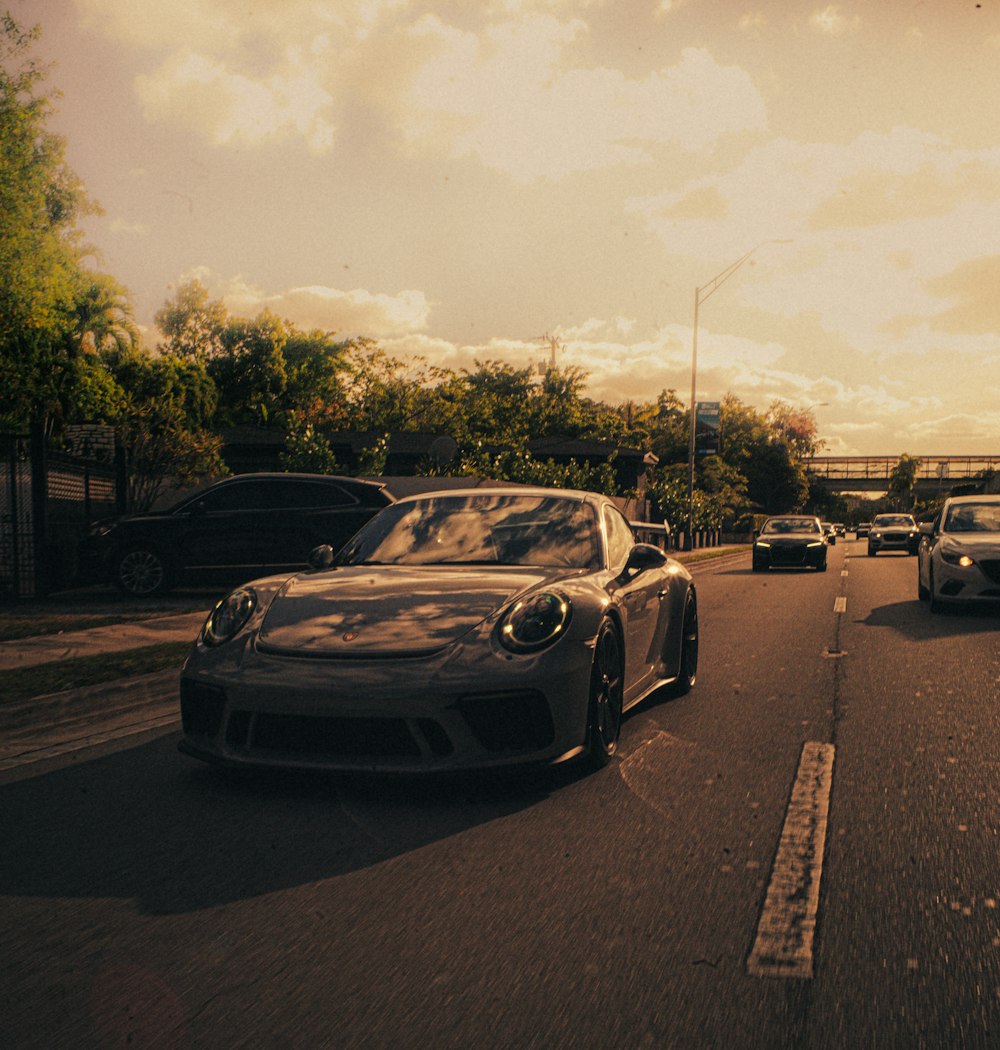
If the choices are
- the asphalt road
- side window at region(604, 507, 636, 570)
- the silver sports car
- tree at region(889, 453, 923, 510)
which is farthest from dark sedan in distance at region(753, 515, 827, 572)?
tree at region(889, 453, 923, 510)

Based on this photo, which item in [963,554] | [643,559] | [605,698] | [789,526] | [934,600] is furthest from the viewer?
[789,526]

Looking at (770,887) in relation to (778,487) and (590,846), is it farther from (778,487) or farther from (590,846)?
(778,487)

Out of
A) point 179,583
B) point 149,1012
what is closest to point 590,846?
point 149,1012

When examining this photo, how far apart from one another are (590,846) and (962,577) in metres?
10.2

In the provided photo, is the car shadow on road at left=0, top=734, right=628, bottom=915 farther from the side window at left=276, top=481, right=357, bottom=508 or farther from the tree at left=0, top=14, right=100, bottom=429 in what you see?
the tree at left=0, top=14, right=100, bottom=429

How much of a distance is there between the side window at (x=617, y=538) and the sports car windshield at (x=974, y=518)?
9020 mm

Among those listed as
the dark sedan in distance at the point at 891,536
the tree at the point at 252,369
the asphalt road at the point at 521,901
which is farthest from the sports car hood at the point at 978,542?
the tree at the point at 252,369

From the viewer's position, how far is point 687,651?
7.28m

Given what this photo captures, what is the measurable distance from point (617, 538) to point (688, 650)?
133 centimetres

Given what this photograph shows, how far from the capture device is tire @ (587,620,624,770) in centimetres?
495

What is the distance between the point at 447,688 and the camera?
14.2 feet

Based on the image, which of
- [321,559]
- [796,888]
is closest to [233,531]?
[321,559]

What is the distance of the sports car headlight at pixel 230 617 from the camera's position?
4.87 m

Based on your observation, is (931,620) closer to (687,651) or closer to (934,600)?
(934,600)
